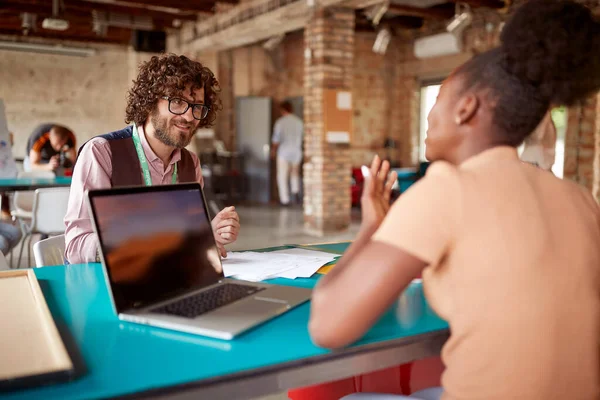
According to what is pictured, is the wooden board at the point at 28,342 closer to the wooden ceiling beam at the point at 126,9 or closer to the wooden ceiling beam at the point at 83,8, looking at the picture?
A: the wooden ceiling beam at the point at 126,9

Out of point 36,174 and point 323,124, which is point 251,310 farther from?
point 323,124

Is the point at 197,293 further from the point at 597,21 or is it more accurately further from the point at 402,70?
the point at 402,70

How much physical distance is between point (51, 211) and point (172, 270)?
325 centimetres

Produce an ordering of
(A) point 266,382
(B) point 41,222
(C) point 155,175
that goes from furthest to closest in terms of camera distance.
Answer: (B) point 41,222 < (C) point 155,175 < (A) point 266,382

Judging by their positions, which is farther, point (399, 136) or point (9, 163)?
point (399, 136)

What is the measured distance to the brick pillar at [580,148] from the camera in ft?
24.6

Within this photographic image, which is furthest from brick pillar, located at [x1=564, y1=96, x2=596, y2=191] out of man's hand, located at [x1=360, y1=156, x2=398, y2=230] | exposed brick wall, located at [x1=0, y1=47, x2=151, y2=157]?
exposed brick wall, located at [x1=0, y1=47, x2=151, y2=157]

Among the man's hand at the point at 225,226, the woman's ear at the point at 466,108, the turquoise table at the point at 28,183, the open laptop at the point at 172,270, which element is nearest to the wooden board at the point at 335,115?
the turquoise table at the point at 28,183

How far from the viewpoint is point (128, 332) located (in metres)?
1.14

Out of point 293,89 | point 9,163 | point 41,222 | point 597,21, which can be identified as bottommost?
point 41,222

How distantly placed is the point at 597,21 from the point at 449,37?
8.58 m

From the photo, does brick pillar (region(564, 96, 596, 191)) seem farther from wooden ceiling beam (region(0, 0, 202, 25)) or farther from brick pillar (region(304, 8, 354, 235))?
wooden ceiling beam (region(0, 0, 202, 25))

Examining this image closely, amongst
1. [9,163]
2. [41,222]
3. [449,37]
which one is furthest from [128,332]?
[449,37]

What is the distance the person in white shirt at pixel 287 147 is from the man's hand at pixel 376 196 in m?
8.98
